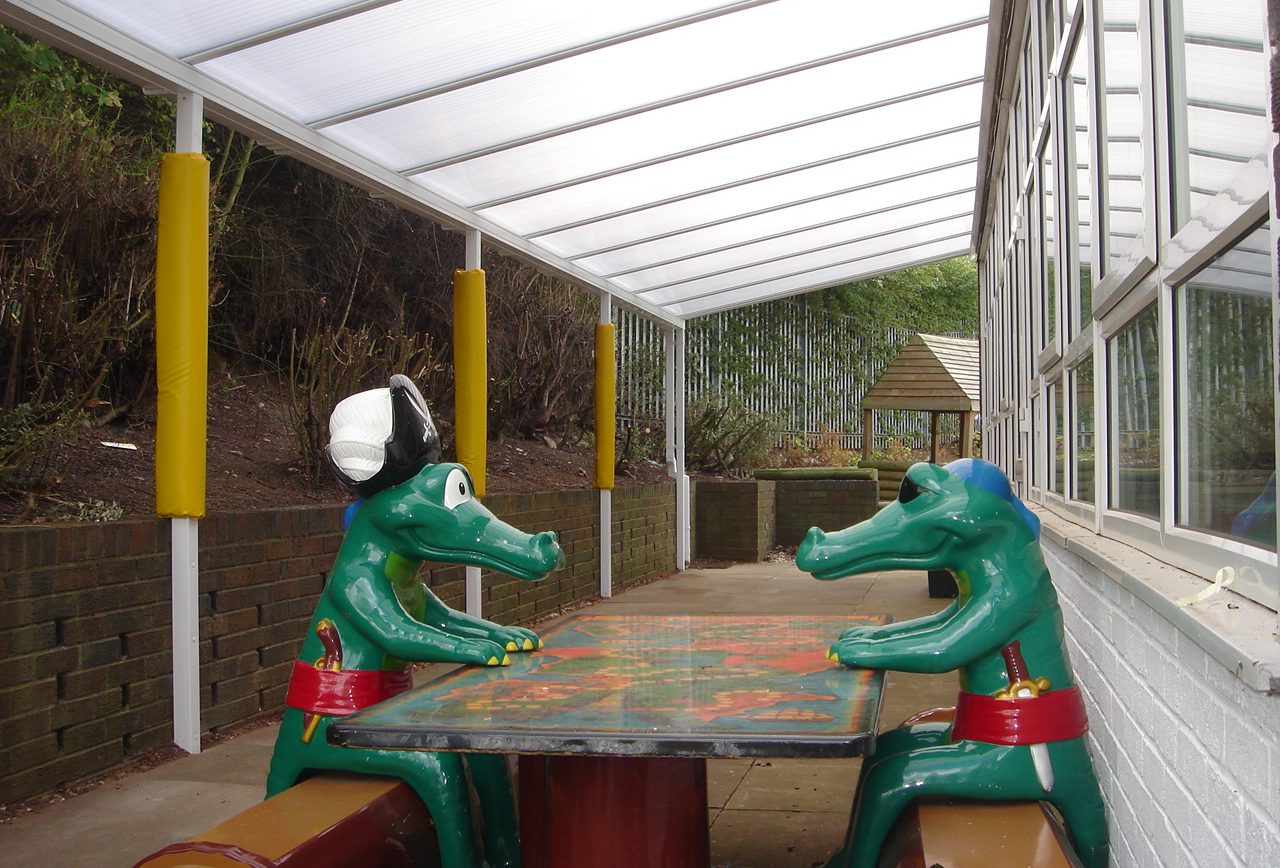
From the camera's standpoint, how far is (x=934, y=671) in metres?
2.76

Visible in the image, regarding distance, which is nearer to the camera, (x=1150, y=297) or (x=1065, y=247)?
(x=1150, y=297)

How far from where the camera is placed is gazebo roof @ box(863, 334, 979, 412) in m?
18.1

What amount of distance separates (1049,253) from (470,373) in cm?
370

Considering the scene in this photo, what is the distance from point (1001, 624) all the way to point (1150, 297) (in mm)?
843

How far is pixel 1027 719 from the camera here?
266 centimetres

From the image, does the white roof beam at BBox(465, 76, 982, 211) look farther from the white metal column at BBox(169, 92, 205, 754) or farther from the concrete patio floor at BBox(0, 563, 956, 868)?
the concrete patio floor at BBox(0, 563, 956, 868)

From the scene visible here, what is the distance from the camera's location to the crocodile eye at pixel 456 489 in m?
3.25

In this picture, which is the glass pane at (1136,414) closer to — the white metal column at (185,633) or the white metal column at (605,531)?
the white metal column at (185,633)

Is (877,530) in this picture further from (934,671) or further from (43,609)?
(43,609)

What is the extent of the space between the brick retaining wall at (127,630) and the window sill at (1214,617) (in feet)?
12.1

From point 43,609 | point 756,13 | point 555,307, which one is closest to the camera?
point 43,609

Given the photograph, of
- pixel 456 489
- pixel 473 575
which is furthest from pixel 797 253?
pixel 456 489

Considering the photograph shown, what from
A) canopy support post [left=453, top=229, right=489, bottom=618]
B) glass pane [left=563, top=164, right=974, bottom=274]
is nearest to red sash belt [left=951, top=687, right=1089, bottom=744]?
canopy support post [left=453, top=229, right=489, bottom=618]

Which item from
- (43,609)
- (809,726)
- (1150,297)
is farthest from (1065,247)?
(43,609)
